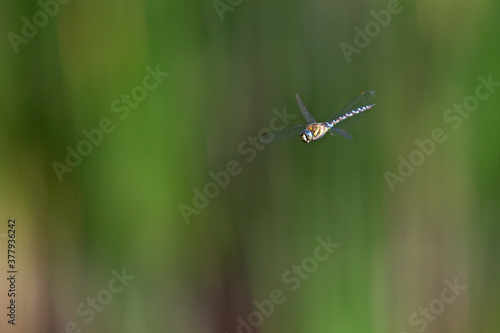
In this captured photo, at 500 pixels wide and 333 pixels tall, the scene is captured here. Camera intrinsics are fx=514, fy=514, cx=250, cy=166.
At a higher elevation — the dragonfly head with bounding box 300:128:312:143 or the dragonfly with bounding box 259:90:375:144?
the dragonfly with bounding box 259:90:375:144

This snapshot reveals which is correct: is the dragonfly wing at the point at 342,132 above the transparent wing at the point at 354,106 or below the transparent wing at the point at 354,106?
below

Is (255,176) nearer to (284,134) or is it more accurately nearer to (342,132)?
(284,134)

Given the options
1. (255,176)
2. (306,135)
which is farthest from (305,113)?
(255,176)

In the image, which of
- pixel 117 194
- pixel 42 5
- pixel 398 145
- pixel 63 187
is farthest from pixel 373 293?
pixel 42 5

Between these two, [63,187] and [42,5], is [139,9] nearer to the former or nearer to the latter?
[42,5]
